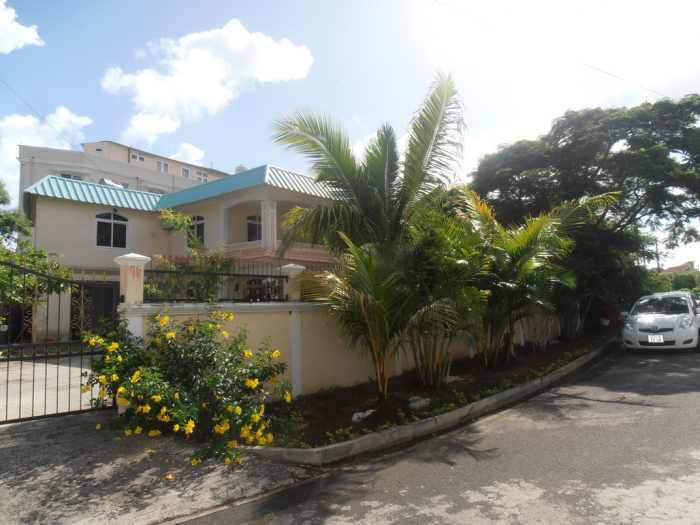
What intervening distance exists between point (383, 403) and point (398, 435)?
777mm

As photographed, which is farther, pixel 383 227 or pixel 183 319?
pixel 383 227

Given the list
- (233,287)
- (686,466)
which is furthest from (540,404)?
(233,287)

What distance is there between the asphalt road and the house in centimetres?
982

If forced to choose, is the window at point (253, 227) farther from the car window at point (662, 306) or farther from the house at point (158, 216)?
the car window at point (662, 306)

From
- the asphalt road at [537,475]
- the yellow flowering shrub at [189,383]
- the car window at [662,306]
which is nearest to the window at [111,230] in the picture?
the yellow flowering shrub at [189,383]

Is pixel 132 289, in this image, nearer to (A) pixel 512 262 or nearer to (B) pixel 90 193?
(A) pixel 512 262

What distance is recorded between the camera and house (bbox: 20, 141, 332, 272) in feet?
51.6

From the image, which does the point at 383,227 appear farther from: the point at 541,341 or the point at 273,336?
the point at 541,341

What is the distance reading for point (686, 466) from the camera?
4289 mm

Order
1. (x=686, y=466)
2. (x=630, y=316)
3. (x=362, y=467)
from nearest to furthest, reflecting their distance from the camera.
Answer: (x=686, y=466) → (x=362, y=467) → (x=630, y=316)

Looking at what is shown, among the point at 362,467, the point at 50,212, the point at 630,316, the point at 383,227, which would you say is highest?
the point at 50,212

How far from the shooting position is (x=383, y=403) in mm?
6504

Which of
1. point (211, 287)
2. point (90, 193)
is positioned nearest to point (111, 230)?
point (90, 193)

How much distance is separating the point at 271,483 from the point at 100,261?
16.1 meters
